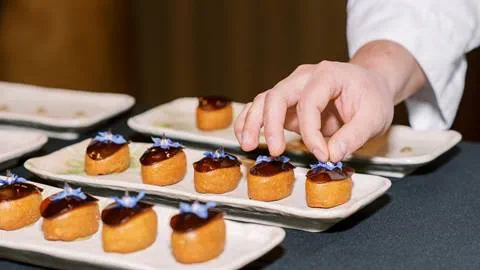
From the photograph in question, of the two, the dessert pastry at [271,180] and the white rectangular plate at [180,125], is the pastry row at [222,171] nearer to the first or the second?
the dessert pastry at [271,180]

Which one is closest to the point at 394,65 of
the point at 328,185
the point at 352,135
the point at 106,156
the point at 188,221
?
the point at 352,135

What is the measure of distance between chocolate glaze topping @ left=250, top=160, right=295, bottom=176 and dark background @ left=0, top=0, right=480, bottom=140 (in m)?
2.04

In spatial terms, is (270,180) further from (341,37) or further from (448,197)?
(341,37)

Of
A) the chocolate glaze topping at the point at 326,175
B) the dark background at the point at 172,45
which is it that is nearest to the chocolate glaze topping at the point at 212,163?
the chocolate glaze topping at the point at 326,175

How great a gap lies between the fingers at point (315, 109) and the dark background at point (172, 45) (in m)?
2.03

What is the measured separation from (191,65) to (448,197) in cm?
254

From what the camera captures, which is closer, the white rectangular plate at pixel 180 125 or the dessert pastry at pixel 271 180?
the dessert pastry at pixel 271 180

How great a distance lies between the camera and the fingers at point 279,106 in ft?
5.06

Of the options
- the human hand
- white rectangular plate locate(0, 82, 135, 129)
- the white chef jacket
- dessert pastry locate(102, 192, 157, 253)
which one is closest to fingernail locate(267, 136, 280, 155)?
the human hand

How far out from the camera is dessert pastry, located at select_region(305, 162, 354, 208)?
1.49m

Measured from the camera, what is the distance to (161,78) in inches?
163

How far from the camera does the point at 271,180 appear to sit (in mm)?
1538

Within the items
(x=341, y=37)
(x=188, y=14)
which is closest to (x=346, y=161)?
(x=341, y=37)

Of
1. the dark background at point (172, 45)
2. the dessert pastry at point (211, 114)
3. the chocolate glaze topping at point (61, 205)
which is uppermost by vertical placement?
the chocolate glaze topping at point (61, 205)
